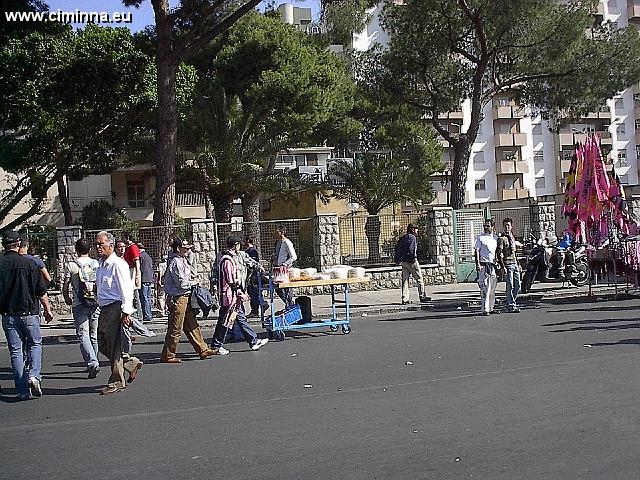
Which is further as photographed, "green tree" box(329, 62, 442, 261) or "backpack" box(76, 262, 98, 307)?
"green tree" box(329, 62, 442, 261)

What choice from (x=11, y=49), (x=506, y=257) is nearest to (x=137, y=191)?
(x=11, y=49)

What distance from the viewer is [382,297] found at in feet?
68.2

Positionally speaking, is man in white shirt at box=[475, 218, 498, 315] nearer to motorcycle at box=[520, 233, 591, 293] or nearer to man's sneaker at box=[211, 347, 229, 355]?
motorcycle at box=[520, 233, 591, 293]

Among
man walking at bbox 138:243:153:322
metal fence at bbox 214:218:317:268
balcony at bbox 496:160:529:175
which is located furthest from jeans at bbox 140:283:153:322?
balcony at bbox 496:160:529:175

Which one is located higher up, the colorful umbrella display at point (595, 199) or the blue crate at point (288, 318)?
the colorful umbrella display at point (595, 199)

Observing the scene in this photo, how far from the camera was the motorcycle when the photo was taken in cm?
1978

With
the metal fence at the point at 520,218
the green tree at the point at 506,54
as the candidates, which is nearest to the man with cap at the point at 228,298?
the metal fence at the point at 520,218

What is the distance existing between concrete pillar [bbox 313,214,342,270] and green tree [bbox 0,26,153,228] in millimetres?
6900

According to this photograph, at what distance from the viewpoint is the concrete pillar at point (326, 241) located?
2217 cm

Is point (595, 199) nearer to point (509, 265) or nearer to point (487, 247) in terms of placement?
point (509, 265)

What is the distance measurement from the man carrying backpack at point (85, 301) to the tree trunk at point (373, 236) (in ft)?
42.1

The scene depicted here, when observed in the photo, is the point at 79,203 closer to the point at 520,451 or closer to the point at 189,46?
the point at 189,46

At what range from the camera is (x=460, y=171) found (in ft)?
95.8

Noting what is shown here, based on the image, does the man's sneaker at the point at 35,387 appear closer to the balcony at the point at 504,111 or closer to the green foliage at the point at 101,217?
the green foliage at the point at 101,217
